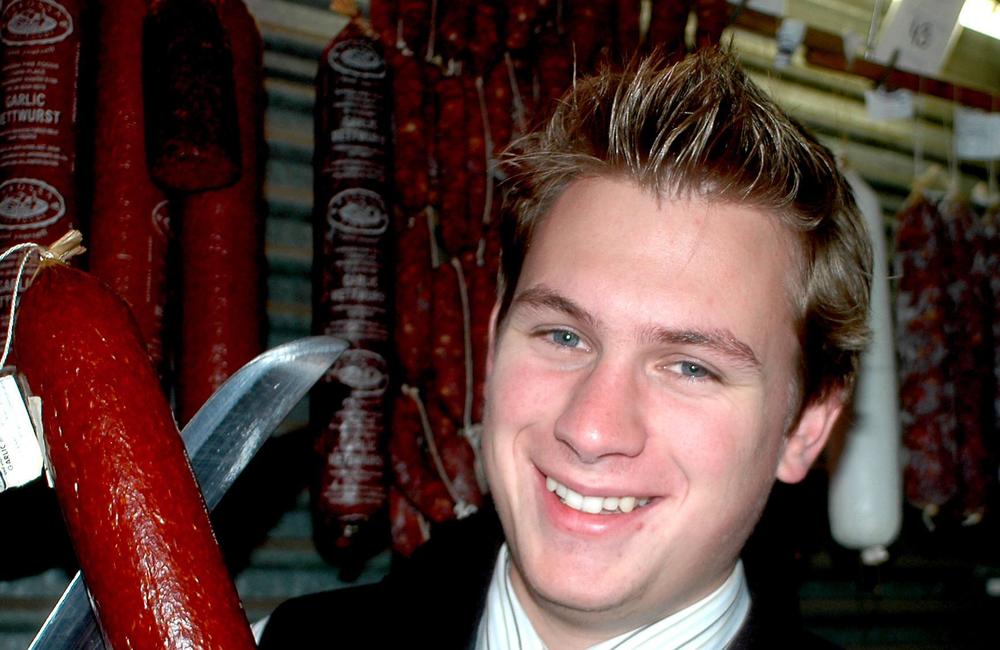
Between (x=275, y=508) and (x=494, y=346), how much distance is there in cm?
145

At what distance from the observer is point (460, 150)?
3.02 m

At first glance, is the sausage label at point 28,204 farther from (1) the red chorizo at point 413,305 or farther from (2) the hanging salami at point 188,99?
(1) the red chorizo at point 413,305

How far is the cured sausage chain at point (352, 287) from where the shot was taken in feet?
8.41

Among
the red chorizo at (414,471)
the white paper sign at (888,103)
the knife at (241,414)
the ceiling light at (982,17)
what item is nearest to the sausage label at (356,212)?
the red chorizo at (414,471)

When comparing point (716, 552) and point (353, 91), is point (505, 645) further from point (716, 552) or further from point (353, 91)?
point (353, 91)

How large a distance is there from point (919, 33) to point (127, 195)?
307 centimetres

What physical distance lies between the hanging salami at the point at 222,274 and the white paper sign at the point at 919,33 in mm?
2551

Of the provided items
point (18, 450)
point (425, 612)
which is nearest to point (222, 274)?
point (425, 612)

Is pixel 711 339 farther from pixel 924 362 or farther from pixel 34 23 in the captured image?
pixel 924 362

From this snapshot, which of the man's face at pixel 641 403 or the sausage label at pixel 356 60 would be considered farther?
the sausage label at pixel 356 60

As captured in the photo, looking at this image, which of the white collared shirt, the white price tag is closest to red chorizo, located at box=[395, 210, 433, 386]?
the white collared shirt

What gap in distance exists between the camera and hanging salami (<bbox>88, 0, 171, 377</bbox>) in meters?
2.30

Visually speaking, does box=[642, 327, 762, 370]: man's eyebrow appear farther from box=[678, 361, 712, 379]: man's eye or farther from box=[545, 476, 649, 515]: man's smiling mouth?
box=[545, 476, 649, 515]: man's smiling mouth

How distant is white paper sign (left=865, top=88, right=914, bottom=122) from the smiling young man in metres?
1.95
